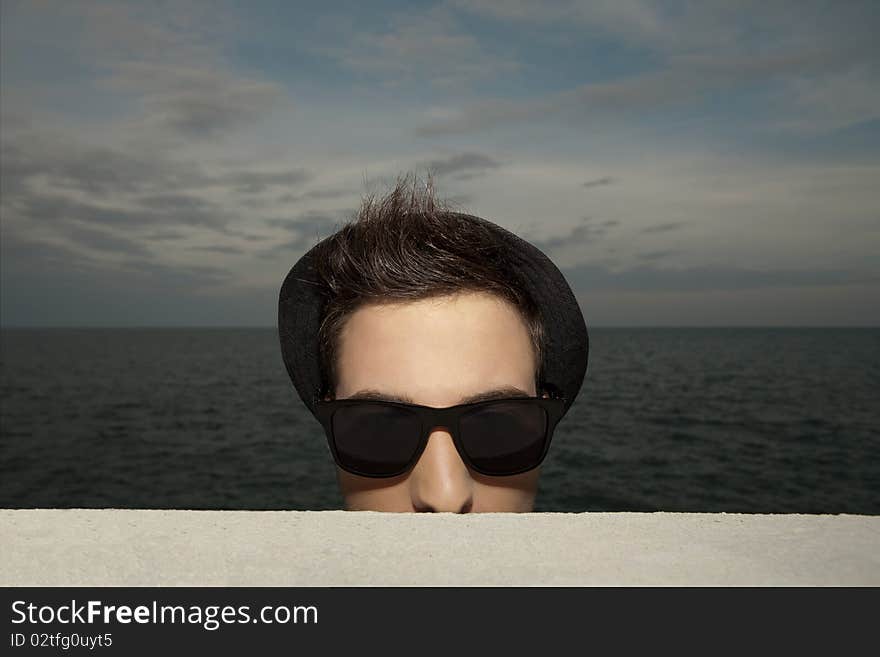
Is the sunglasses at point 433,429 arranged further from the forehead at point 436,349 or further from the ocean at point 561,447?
the ocean at point 561,447

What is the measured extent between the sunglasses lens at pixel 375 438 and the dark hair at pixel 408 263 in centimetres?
25

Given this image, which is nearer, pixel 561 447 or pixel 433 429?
pixel 433 429

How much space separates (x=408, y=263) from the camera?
226 centimetres

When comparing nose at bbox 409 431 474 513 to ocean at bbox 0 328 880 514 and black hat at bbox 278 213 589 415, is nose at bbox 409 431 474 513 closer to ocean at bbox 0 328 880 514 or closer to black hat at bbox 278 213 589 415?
black hat at bbox 278 213 589 415

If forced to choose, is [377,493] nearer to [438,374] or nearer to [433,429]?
[433,429]

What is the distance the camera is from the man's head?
2104mm

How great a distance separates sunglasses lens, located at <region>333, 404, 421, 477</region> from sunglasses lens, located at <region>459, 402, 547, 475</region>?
165 millimetres

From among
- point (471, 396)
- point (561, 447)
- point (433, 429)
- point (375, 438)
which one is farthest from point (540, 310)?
point (561, 447)

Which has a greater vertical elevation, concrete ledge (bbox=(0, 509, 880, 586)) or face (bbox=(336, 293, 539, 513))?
face (bbox=(336, 293, 539, 513))

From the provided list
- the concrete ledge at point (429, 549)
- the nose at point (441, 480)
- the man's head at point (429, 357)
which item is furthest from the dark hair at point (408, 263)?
the concrete ledge at point (429, 549)

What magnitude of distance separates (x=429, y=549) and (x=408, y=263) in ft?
4.58

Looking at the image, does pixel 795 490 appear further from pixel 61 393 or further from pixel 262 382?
pixel 61 393

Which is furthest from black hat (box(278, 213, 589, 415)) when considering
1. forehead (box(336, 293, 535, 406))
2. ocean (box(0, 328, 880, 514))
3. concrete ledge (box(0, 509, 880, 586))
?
ocean (box(0, 328, 880, 514))
